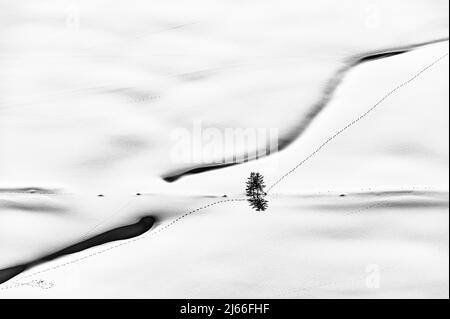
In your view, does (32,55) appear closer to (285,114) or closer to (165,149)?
(165,149)

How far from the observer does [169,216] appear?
106 centimetres

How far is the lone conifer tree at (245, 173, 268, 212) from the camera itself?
106cm

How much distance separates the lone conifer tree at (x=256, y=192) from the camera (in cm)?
106

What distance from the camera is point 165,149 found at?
1.10 m

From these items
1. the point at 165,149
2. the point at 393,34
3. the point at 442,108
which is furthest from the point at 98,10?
the point at 442,108

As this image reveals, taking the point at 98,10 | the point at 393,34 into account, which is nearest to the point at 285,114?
the point at 393,34

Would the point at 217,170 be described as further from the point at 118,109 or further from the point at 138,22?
the point at 138,22

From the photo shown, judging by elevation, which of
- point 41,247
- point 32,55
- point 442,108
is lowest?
point 41,247

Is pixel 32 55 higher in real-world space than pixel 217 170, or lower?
higher

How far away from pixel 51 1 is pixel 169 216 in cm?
51

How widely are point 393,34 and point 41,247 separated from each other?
76 cm

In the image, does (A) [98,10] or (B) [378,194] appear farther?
(A) [98,10]

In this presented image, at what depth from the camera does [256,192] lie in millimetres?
1071

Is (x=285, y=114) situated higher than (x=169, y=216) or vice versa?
(x=285, y=114)
